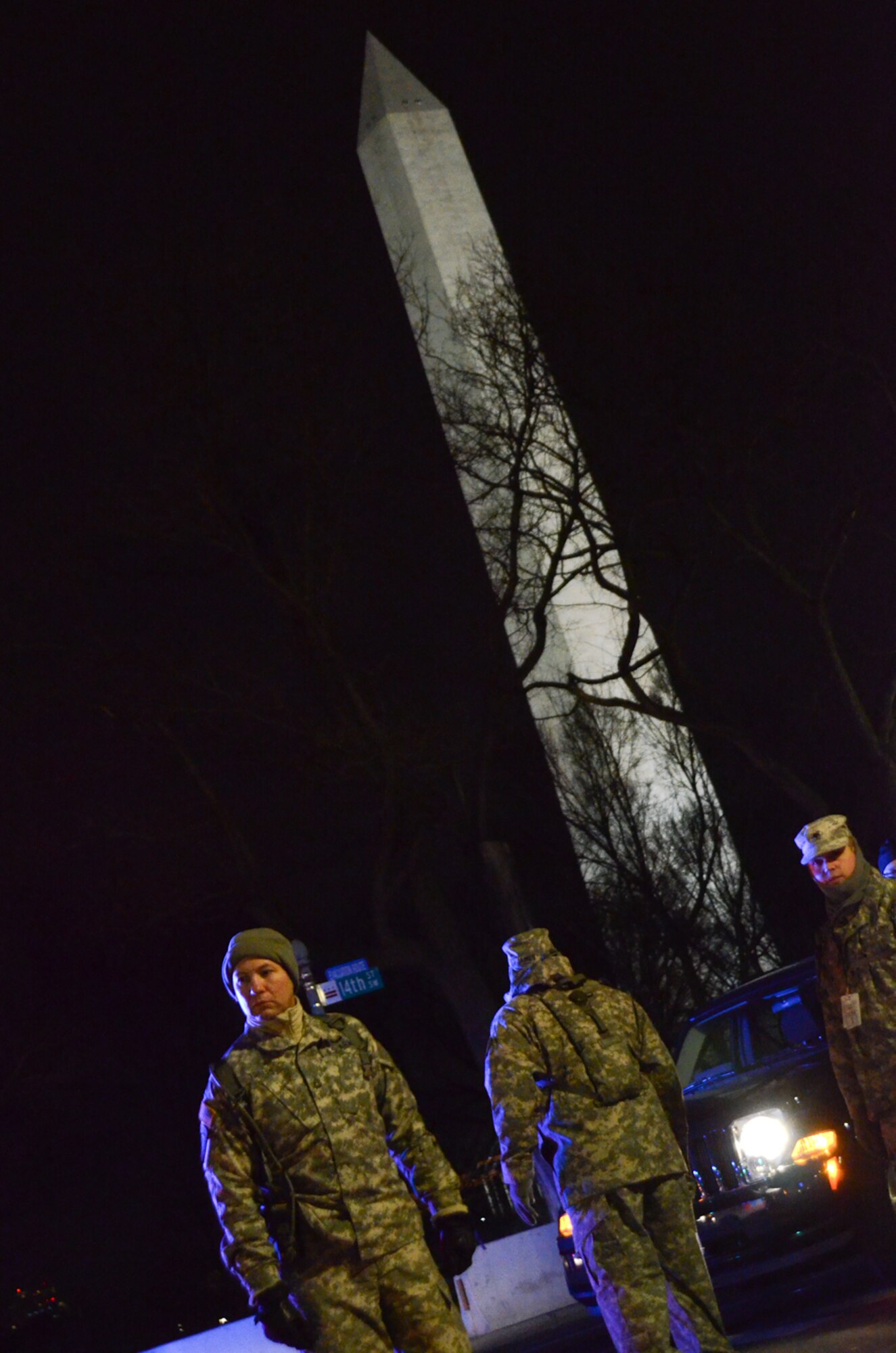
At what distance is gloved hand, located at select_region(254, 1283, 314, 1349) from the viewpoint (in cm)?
442

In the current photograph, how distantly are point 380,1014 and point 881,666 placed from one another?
13.1 meters

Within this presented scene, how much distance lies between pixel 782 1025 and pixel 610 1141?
2905 mm

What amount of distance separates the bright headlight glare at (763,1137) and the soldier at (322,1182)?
307 centimetres

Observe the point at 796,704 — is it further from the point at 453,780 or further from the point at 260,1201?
the point at 260,1201

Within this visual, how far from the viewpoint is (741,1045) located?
8797 mm

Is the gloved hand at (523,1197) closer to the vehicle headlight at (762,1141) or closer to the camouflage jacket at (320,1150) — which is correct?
the camouflage jacket at (320,1150)

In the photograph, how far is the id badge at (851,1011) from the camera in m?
5.88

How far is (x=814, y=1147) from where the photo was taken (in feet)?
24.6

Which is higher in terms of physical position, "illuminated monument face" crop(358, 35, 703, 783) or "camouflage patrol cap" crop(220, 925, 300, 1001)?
"illuminated monument face" crop(358, 35, 703, 783)

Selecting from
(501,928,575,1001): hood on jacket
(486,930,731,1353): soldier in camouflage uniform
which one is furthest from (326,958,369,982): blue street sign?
(486,930,731,1353): soldier in camouflage uniform

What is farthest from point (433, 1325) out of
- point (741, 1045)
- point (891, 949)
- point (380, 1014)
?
point (380, 1014)

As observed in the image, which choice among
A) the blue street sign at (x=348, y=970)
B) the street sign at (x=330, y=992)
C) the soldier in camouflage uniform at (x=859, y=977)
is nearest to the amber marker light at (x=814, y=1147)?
the soldier in camouflage uniform at (x=859, y=977)

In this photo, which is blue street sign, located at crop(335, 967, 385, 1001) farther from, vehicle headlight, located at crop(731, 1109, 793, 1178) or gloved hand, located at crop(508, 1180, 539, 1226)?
gloved hand, located at crop(508, 1180, 539, 1226)

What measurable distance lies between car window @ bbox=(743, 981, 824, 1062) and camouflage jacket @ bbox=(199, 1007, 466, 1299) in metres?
3.88
